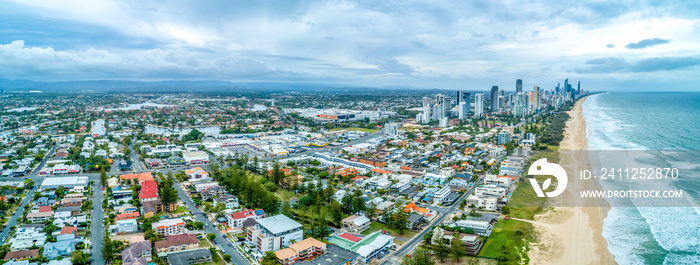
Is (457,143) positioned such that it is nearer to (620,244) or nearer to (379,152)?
(379,152)

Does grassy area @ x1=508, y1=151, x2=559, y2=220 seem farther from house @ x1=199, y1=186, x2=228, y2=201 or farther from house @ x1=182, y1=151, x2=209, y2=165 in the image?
house @ x1=182, y1=151, x2=209, y2=165

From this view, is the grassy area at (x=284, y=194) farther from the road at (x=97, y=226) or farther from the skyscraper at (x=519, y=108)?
the skyscraper at (x=519, y=108)

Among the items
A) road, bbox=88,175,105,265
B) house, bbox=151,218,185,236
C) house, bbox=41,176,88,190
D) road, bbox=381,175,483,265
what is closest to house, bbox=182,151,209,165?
road, bbox=88,175,105,265

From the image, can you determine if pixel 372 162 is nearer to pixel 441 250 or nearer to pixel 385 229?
pixel 385 229

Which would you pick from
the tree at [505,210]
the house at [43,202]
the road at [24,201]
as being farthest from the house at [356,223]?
the house at [43,202]

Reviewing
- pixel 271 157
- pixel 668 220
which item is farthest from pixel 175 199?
pixel 668 220
